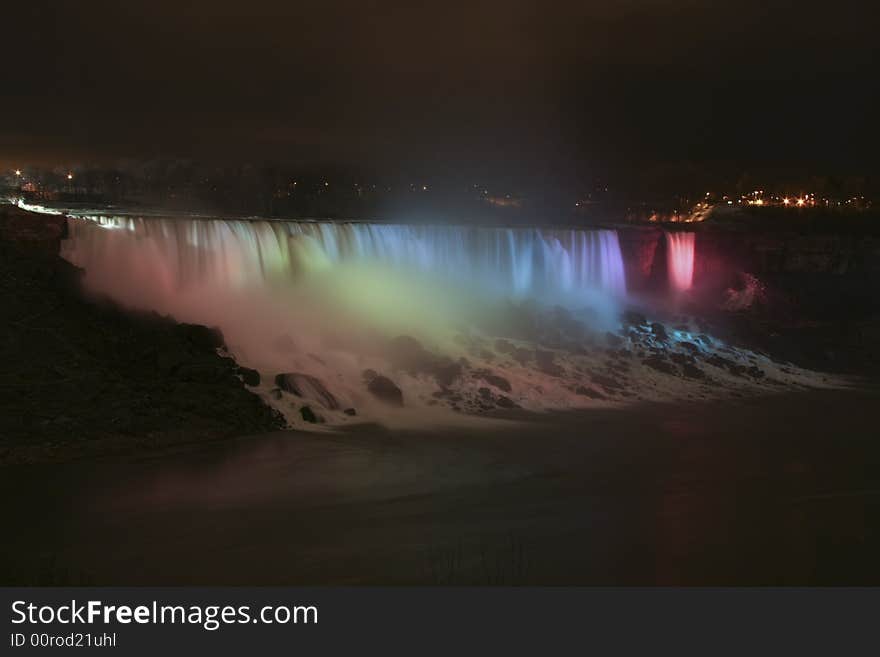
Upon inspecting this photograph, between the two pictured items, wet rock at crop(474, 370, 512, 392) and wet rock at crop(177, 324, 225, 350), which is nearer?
wet rock at crop(177, 324, 225, 350)

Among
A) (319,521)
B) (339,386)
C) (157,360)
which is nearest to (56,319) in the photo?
(157,360)

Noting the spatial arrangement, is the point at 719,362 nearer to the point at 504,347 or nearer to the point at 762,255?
the point at 504,347

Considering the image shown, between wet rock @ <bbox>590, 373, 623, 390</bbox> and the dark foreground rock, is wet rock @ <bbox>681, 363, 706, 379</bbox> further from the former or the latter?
the dark foreground rock

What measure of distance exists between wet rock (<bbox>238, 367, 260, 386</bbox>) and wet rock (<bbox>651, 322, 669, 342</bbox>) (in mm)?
15788

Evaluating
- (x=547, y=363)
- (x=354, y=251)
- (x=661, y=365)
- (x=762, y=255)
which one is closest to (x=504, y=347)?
(x=547, y=363)

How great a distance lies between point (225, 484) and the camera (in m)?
14.1

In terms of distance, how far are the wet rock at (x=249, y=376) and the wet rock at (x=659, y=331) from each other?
15.8m

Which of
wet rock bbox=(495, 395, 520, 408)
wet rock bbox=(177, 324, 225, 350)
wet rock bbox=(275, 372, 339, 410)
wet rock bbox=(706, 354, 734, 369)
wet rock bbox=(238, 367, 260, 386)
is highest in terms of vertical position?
wet rock bbox=(177, 324, 225, 350)

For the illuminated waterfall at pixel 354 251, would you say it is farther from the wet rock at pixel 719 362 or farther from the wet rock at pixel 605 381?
the wet rock at pixel 605 381

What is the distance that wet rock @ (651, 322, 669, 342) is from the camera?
30.4m

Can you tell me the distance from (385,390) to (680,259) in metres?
22.6

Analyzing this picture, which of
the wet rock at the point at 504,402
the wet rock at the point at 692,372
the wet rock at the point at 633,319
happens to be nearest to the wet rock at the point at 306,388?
the wet rock at the point at 504,402

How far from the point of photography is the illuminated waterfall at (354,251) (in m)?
23.6

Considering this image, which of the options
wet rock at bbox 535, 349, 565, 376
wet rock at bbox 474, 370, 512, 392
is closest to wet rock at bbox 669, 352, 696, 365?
wet rock at bbox 535, 349, 565, 376
